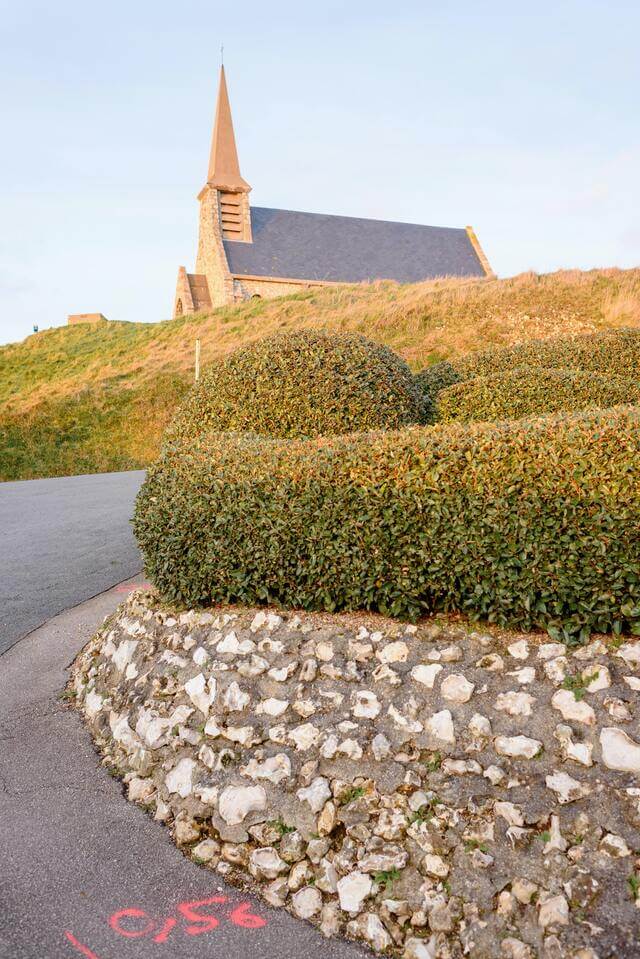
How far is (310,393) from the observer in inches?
298

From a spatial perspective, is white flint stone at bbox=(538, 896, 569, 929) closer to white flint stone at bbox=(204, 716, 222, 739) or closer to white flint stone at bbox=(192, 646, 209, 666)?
white flint stone at bbox=(204, 716, 222, 739)

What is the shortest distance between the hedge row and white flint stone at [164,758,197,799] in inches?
256

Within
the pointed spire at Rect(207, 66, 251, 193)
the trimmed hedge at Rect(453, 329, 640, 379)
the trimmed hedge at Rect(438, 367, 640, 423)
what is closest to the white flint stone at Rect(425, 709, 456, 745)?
the trimmed hedge at Rect(438, 367, 640, 423)

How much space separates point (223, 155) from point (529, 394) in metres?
41.9

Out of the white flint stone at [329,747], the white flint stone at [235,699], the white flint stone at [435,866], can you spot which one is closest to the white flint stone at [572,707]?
the white flint stone at [435,866]

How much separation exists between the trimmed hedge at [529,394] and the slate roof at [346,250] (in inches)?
1284

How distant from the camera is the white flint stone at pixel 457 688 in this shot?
4004mm

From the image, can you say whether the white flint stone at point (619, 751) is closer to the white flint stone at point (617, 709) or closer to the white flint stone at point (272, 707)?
the white flint stone at point (617, 709)

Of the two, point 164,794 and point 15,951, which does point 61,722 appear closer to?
point 164,794

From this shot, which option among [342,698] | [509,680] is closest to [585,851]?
[509,680]

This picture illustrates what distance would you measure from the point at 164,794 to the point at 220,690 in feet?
2.22

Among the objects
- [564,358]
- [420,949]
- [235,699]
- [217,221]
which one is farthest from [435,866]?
[217,221]

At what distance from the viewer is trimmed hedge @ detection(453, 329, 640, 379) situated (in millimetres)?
9984

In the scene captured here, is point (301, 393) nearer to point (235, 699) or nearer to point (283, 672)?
point (283, 672)
